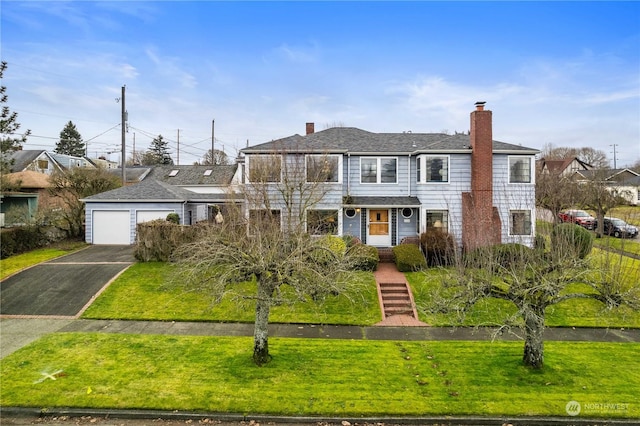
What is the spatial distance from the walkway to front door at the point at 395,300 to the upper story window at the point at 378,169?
233 inches

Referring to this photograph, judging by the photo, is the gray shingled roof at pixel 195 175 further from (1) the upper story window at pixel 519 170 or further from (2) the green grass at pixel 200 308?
(1) the upper story window at pixel 519 170

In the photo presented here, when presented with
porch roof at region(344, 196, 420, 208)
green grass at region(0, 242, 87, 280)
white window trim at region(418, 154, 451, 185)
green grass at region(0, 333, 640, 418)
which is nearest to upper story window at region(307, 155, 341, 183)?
porch roof at region(344, 196, 420, 208)

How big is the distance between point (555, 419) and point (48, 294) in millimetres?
17660

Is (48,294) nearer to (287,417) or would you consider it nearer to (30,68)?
(287,417)

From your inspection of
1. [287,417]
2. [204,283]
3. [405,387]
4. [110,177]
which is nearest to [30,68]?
[110,177]

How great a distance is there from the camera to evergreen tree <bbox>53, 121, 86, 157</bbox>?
69.9 m

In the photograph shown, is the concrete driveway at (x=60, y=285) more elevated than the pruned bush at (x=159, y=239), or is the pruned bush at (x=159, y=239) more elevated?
the pruned bush at (x=159, y=239)

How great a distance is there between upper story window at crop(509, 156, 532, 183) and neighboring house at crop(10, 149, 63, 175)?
45.0 m

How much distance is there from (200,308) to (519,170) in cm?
1828

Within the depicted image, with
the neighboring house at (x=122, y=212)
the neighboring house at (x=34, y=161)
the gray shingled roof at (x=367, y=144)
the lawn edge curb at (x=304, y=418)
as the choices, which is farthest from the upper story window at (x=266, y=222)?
the neighboring house at (x=34, y=161)

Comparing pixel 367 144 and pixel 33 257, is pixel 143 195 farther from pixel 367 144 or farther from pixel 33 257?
pixel 367 144

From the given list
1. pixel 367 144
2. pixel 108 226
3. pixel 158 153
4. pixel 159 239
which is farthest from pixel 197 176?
pixel 158 153

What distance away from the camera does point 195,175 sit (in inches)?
1383

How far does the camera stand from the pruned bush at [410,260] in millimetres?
16344
